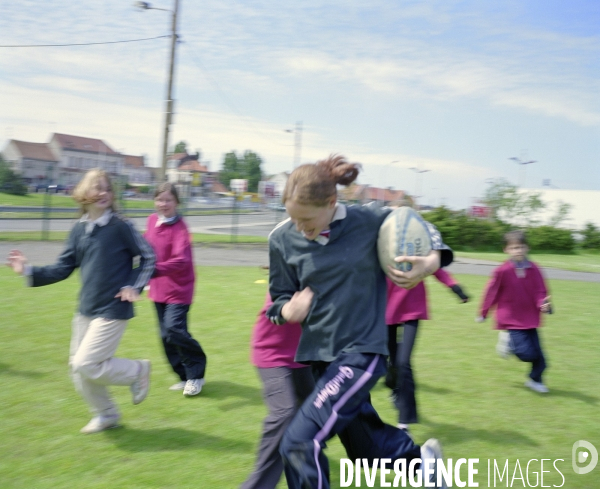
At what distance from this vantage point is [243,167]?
12394 cm

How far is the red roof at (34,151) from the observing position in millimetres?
108250

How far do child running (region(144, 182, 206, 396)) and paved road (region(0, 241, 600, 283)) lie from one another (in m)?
10.9

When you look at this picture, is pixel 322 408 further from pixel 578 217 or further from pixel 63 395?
pixel 578 217

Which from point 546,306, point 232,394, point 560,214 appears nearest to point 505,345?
point 546,306

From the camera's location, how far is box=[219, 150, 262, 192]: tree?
389 feet

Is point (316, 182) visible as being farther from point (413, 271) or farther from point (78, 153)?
point (78, 153)

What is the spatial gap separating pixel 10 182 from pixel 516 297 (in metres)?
23.6

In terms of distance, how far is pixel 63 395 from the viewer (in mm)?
5980

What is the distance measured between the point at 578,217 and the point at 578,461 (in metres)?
59.9

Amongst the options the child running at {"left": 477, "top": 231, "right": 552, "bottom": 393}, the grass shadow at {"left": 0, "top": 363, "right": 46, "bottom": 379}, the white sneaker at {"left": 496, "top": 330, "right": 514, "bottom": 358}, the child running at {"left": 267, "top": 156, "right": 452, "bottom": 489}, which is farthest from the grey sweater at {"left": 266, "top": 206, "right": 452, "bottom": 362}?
the grass shadow at {"left": 0, "top": 363, "right": 46, "bottom": 379}

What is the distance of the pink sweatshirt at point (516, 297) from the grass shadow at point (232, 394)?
2.59 meters

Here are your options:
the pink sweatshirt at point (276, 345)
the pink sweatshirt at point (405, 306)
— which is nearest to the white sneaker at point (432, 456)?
the pink sweatshirt at point (276, 345)

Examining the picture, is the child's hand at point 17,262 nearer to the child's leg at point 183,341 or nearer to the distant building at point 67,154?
the child's leg at point 183,341

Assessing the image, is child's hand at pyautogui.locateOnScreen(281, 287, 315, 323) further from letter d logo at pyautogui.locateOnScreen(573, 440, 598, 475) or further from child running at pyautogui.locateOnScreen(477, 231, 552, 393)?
child running at pyautogui.locateOnScreen(477, 231, 552, 393)
